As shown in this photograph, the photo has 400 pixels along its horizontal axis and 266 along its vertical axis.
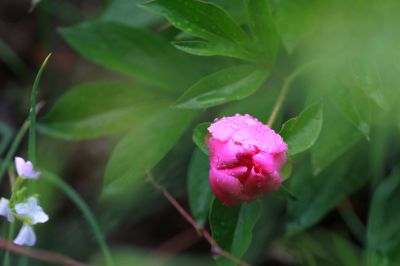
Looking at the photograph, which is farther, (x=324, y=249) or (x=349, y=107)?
(x=324, y=249)

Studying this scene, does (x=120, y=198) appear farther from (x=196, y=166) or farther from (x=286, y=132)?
(x=286, y=132)

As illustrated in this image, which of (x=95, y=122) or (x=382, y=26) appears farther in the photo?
(x=95, y=122)

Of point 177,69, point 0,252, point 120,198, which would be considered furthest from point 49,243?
point 177,69

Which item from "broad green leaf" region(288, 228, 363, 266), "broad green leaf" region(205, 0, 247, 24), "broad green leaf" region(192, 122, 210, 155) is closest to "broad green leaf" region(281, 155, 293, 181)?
"broad green leaf" region(192, 122, 210, 155)

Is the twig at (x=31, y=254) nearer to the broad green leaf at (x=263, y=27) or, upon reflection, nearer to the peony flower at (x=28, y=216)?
the peony flower at (x=28, y=216)

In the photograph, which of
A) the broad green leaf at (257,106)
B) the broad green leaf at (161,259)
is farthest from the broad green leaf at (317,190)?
the broad green leaf at (161,259)

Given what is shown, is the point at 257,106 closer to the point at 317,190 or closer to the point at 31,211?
the point at 317,190

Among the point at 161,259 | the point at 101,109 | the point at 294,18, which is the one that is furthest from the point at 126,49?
the point at 161,259
